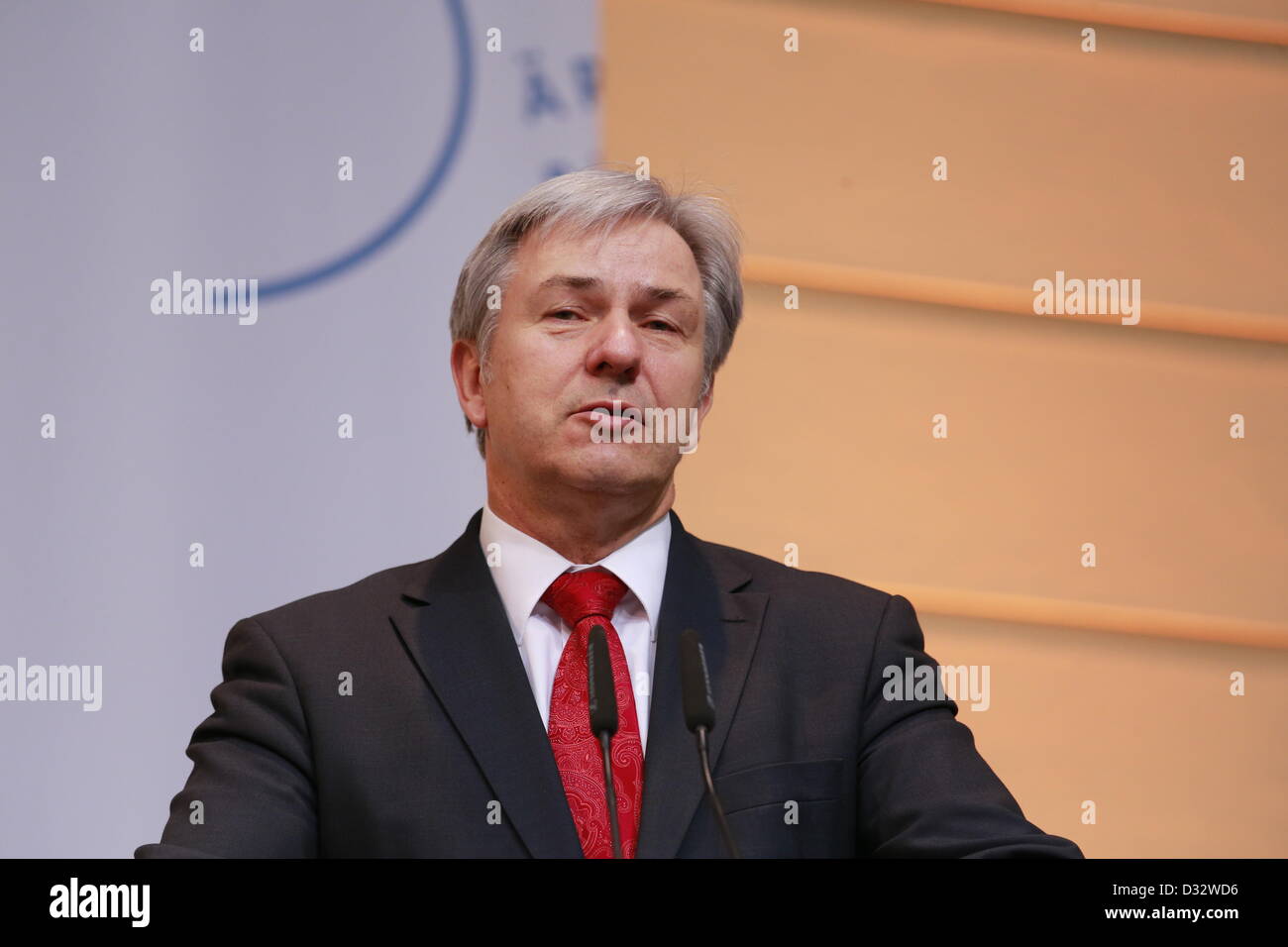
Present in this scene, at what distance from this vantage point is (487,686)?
1794mm

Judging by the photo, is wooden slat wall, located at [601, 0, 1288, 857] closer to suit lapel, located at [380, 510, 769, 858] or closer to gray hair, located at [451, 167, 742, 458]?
gray hair, located at [451, 167, 742, 458]

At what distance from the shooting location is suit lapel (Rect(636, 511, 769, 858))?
168cm

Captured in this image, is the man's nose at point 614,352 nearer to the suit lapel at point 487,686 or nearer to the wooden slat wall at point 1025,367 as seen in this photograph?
the suit lapel at point 487,686

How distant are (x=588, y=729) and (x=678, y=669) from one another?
13 cm

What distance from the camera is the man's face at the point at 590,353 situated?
6.53 feet

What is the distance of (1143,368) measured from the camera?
307cm

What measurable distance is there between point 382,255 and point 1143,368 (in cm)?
147

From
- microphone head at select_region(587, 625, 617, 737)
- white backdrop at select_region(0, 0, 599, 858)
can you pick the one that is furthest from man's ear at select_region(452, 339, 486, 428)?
microphone head at select_region(587, 625, 617, 737)

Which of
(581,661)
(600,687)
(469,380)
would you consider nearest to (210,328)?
(469,380)

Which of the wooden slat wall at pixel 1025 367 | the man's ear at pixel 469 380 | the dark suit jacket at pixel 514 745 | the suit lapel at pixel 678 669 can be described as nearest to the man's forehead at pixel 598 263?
the man's ear at pixel 469 380

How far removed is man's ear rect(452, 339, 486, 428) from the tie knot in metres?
0.33

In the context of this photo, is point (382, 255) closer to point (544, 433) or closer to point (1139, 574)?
point (544, 433)

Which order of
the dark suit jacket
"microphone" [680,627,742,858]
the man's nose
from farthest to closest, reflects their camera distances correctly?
the man's nose
the dark suit jacket
"microphone" [680,627,742,858]
